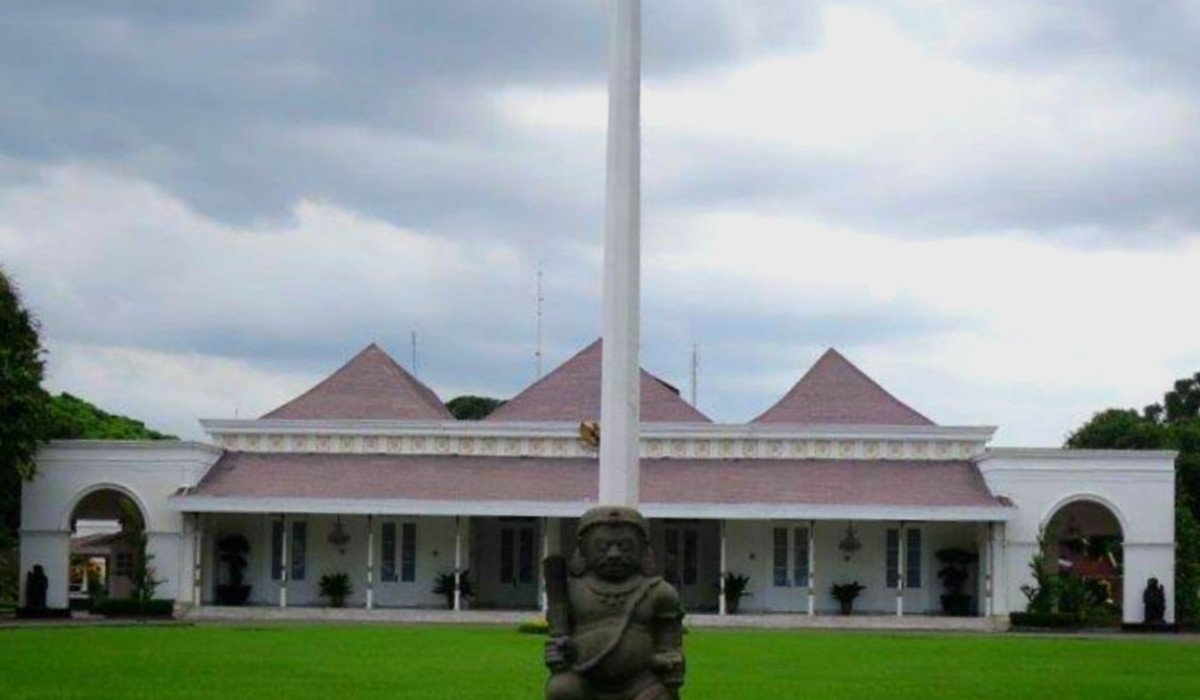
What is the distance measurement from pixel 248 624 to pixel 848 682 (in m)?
20.4

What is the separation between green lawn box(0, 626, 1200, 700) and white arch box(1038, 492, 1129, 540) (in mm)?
8951

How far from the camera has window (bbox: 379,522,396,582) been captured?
171 feet

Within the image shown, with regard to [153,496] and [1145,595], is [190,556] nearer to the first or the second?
[153,496]

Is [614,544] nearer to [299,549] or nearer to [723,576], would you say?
[723,576]

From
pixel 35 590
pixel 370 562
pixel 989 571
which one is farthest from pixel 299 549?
pixel 989 571

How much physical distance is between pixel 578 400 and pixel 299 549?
822 centimetres

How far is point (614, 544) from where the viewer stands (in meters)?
12.6

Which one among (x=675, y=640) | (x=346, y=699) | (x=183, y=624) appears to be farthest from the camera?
(x=183, y=624)

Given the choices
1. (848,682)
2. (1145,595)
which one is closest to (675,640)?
(848,682)

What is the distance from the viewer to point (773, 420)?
5362 cm

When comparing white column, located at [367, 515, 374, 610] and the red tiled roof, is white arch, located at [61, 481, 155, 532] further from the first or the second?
white column, located at [367, 515, 374, 610]

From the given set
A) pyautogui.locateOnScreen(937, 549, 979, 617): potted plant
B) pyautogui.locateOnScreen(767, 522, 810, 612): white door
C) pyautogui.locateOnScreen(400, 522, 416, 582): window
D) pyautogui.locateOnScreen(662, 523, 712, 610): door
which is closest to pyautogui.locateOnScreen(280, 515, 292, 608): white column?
pyautogui.locateOnScreen(400, 522, 416, 582): window

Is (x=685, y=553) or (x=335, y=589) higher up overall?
(x=685, y=553)

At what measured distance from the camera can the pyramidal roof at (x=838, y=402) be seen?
175ft
